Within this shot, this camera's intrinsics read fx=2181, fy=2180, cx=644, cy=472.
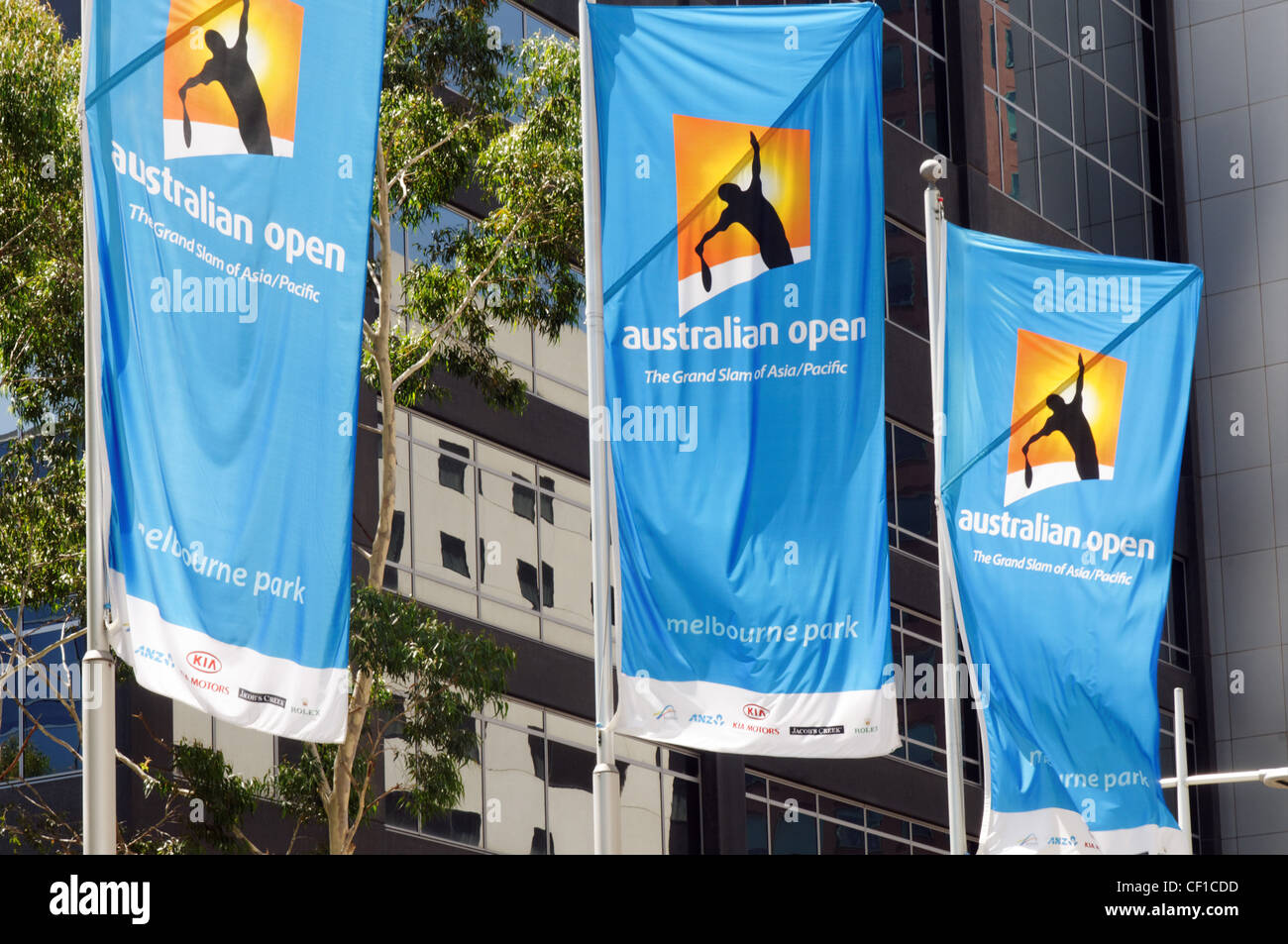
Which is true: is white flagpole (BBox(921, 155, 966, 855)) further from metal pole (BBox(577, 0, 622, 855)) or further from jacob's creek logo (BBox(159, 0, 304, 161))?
jacob's creek logo (BBox(159, 0, 304, 161))

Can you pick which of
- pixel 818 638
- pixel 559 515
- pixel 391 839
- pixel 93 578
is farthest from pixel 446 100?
pixel 93 578

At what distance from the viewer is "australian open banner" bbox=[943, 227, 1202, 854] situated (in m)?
20.0

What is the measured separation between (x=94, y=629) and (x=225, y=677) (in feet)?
2.69

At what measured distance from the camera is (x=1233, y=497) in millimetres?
54219

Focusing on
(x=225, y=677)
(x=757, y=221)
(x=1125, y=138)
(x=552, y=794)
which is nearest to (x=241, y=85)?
(x=225, y=677)

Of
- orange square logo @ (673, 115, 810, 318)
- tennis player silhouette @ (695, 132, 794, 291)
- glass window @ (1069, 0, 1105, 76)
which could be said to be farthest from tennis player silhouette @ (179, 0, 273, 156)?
glass window @ (1069, 0, 1105, 76)

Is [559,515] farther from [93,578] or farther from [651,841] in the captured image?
[93,578]

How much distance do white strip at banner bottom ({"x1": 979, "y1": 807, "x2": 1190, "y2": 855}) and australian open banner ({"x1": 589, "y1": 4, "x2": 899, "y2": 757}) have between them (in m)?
4.07

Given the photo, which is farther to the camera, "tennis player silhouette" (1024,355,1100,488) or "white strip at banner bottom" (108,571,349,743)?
"tennis player silhouette" (1024,355,1100,488)

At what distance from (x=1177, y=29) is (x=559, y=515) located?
1200 inches

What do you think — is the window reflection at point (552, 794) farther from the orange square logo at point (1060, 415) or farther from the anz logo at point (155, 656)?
the anz logo at point (155, 656)

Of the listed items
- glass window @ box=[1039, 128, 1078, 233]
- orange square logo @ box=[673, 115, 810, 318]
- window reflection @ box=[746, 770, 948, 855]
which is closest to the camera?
orange square logo @ box=[673, 115, 810, 318]

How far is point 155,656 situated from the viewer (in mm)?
12609

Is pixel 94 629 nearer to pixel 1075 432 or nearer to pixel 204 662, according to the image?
pixel 204 662
